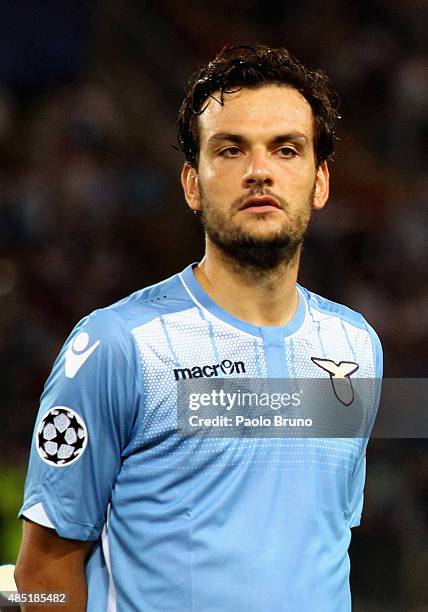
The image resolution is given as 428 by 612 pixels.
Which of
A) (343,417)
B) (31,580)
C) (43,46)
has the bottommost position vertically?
(31,580)

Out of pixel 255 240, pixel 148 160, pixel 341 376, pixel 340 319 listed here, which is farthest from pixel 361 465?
pixel 148 160

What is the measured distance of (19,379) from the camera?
217 inches

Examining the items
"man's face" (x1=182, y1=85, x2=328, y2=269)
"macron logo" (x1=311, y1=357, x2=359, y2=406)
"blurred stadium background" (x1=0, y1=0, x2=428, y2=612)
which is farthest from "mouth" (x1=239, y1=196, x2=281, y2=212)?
"blurred stadium background" (x1=0, y1=0, x2=428, y2=612)

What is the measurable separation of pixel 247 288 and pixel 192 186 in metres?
0.29

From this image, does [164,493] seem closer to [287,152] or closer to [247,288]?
[247,288]

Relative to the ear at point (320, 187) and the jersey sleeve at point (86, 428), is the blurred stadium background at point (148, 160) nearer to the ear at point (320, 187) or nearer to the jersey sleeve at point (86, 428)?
the ear at point (320, 187)

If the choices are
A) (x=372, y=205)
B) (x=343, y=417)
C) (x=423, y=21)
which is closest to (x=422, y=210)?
A: (x=372, y=205)

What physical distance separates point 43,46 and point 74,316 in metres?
1.77

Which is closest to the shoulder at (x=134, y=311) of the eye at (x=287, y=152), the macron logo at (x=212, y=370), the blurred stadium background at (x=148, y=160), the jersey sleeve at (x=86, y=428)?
the jersey sleeve at (x=86, y=428)

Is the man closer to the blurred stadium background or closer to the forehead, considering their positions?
the forehead

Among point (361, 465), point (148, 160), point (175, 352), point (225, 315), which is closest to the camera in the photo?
point (175, 352)

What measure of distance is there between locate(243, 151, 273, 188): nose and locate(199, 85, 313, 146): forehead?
5 cm

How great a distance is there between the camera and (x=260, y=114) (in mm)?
2258

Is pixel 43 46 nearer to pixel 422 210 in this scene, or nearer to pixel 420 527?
pixel 422 210
